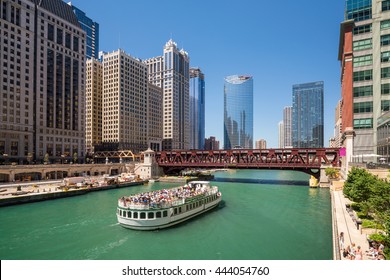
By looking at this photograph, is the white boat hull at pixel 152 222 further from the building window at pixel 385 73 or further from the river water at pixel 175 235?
the building window at pixel 385 73

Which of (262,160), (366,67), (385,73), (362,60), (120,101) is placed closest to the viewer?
(385,73)

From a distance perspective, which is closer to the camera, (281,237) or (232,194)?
(281,237)

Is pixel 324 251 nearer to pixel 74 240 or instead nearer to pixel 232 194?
pixel 74 240

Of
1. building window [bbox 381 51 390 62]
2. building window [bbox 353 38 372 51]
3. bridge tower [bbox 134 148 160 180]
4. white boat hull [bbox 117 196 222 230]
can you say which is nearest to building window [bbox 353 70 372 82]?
building window [bbox 381 51 390 62]

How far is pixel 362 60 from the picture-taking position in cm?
7194

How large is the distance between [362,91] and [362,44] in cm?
1241

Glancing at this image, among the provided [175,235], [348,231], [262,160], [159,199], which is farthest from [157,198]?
[262,160]

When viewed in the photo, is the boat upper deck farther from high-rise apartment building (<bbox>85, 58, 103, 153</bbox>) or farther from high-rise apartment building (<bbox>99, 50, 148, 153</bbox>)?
high-rise apartment building (<bbox>85, 58, 103, 153</bbox>)

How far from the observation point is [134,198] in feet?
146

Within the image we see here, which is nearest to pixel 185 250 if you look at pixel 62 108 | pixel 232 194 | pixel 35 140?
pixel 232 194

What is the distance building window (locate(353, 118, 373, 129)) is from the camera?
69875mm

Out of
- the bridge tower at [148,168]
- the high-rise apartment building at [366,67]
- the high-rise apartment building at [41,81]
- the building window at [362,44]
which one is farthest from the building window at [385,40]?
the high-rise apartment building at [41,81]

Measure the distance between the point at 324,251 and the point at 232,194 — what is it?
43.7 meters

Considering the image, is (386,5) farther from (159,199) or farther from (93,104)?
(93,104)
